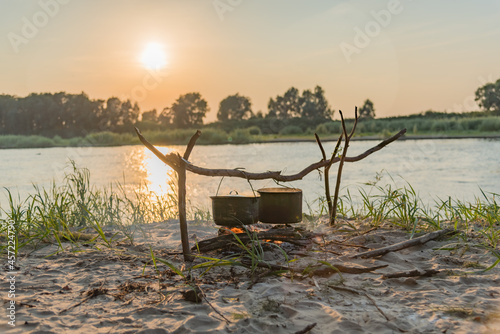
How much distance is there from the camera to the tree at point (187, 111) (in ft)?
149

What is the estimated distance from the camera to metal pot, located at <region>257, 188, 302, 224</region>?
14.4 ft

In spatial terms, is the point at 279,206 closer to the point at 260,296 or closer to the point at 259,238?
the point at 259,238

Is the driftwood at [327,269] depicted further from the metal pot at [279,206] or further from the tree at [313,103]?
the tree at [313,103]

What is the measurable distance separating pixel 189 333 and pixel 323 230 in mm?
2884

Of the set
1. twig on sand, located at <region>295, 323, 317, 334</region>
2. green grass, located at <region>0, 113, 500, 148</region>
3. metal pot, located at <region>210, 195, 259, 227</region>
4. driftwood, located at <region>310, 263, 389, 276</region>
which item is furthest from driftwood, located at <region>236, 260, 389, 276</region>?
green grass, located at <region>0, 113, 500, 148</region>

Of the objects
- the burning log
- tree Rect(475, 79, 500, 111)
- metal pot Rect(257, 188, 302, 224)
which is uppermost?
tree Rect(475, 79, 500, 111)

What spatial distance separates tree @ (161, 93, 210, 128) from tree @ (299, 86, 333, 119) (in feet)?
37.0

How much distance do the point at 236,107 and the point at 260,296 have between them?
52429 mm

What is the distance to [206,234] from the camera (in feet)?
16.7

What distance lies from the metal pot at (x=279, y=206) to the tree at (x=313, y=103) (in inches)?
1795

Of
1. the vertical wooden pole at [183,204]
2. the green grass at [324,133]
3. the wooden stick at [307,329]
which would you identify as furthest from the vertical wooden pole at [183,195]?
the green grass at [324,133]

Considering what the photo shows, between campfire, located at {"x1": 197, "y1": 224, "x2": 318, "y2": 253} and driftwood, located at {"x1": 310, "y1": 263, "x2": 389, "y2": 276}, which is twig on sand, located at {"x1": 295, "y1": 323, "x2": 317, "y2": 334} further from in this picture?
campfire, located at {"x1": 197, "y1": 224, "x2": 318, "y2": 253}

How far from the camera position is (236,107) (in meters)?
54.7

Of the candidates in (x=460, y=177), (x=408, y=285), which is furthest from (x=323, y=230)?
(x=460, y=177)
